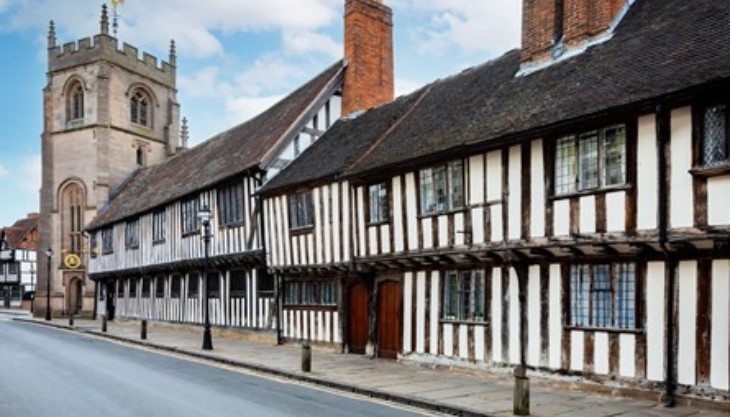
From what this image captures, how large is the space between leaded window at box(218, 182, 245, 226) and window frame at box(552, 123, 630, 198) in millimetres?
13187

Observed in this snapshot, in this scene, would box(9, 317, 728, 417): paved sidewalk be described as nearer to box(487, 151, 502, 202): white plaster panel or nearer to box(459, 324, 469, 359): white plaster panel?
box(459, 324, 469, 359): white plaster panel

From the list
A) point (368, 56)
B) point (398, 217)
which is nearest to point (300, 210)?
point (398, 217)

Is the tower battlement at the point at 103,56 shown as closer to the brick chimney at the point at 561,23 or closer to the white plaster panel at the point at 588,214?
the brick chimney at the point at 561,23

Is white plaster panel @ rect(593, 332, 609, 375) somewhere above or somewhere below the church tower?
below

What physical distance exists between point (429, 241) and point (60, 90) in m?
38.2

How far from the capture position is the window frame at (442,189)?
14.1 m

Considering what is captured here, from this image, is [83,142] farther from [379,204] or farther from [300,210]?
[379,204]

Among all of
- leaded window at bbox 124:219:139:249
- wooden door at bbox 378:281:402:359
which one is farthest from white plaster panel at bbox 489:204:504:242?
leaded window at bbox 124:219:139:249

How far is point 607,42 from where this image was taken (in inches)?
541

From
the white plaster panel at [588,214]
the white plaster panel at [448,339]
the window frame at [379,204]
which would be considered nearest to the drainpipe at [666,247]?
the white plaster panel at [588,214]

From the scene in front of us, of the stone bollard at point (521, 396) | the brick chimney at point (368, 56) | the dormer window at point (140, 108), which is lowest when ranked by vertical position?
the stone bollard at point (521, 396)

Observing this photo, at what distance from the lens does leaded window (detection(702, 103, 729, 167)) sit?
9602 mm

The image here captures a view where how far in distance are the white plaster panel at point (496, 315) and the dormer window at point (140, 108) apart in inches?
1476

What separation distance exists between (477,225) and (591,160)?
289 centimetres
